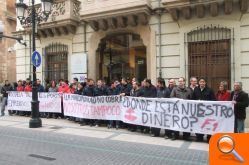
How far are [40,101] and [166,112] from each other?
6.94 meters

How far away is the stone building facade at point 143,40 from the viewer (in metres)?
12.2

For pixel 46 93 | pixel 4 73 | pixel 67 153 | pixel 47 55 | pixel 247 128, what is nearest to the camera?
pixel 67 153

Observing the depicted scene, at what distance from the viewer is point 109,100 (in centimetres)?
1117

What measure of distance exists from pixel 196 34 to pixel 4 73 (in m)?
20.9

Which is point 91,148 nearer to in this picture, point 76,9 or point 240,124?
point 240,124

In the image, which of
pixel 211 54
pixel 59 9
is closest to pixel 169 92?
pixel 211 54

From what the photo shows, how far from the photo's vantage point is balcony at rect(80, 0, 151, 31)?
535 inches

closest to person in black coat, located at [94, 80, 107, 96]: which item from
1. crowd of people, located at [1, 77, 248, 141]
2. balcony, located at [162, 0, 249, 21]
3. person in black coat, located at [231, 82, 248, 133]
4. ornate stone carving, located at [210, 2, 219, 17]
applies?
crowd of people, located at [1, 77, 248, 141]

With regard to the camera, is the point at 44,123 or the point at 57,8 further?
the point at 57,8

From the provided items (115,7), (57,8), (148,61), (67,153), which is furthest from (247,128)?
(57,8)

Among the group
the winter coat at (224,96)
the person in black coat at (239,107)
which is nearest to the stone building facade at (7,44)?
the winter coat at (224,96)

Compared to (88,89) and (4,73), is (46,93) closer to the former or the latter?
(88,89)

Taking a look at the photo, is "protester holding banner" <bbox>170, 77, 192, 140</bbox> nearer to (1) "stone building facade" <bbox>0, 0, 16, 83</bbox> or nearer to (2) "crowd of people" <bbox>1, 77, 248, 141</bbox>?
(2) "crowd of people" <bbox>1, 77, 248, 141</bbox>

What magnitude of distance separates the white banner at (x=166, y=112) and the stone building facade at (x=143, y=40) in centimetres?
355
